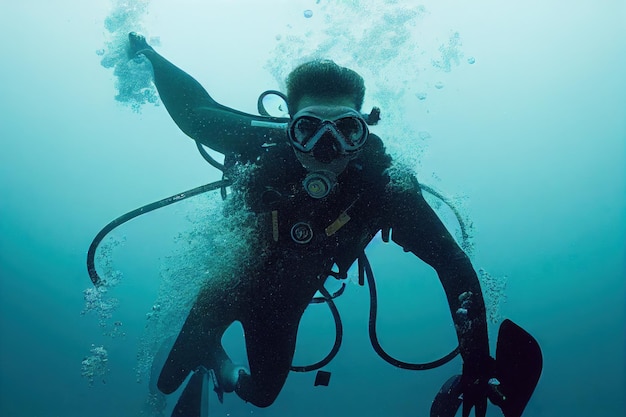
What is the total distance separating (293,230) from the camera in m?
2.82

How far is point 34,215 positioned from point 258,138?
55.8 feet

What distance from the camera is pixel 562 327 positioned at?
19.0 metres

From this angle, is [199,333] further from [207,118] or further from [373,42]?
[373,42]

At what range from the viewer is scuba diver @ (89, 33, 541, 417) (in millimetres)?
2607

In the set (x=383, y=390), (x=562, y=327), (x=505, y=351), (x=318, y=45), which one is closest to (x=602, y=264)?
(x=562, y=327)

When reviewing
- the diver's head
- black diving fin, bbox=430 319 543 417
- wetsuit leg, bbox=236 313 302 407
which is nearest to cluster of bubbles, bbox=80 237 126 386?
wetsuit leg, bbox=236 313 302 407

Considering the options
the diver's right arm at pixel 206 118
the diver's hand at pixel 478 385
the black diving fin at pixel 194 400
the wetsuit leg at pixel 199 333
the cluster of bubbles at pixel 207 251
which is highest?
the diver's right arm at pixel 206 118

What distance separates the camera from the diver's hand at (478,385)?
261cm

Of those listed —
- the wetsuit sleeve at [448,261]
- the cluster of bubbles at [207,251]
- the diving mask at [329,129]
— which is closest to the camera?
the diving mask at [329,129]

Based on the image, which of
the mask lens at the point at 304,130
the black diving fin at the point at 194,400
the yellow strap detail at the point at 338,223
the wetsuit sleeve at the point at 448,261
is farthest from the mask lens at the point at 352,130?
the black diving fin at the point at 194,400

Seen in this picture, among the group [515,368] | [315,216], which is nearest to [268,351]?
[315,216]

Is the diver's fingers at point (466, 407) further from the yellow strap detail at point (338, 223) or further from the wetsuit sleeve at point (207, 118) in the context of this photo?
the wetsuit sleeve at point (207, 118)

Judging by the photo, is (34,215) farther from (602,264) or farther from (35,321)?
(602,264)

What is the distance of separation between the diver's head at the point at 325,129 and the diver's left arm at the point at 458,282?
54 cm
